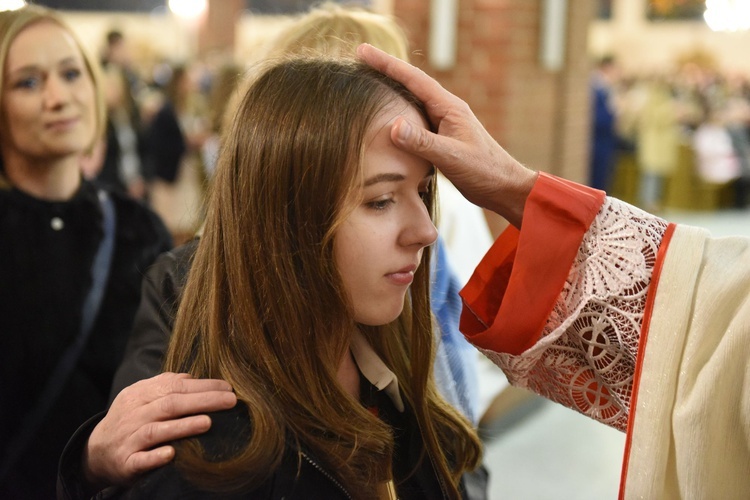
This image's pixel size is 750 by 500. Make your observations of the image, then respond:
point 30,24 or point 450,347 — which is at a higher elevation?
point 30,24

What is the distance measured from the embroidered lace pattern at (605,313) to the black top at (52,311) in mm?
1016

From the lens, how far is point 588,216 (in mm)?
1323

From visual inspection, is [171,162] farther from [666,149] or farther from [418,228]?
[666,149]

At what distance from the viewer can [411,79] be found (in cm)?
127

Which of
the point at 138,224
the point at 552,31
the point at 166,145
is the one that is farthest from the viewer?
the point at 166,145

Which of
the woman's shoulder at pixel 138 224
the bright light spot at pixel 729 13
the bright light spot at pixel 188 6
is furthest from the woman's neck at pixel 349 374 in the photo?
the bright light spot at pixel 729 13

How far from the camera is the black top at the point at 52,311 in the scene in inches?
72.0

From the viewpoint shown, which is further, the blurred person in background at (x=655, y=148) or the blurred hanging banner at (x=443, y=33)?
the blurred person in background at (x=655, y=148)

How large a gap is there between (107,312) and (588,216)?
1.21 metres

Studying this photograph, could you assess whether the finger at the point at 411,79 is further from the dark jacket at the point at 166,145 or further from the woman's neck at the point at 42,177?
the dark jacket at the point at 166,145

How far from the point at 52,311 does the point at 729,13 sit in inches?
653

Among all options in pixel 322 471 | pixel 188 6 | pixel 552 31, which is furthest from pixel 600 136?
pixel 188 6

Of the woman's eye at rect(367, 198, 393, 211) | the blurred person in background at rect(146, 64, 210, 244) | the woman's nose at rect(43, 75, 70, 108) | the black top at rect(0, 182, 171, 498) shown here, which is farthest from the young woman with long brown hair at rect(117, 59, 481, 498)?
the blurred person in background at rect(146, 64, 210, 244)

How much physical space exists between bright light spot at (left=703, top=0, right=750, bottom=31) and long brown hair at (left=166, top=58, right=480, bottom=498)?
15.9 meters
